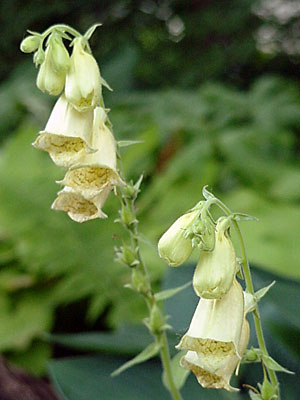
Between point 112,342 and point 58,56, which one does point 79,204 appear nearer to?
point 58,56

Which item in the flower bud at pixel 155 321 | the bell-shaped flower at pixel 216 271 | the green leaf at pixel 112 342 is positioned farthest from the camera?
the green leaf at pixel 112 342

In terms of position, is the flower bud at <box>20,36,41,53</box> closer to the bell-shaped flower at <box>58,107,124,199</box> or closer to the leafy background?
the bell-shaped flower at <box>58,107,124,199</box>

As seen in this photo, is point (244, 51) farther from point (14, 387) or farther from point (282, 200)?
point (14, 387)

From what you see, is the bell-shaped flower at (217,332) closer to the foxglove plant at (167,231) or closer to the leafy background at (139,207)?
the foxglove plant at (167,231)

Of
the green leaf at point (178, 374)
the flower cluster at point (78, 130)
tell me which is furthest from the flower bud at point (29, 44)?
the green leaf at point (178, 374)

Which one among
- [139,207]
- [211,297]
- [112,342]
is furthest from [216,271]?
[139,207]

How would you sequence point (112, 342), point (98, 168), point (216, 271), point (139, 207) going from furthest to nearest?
point (139, 207), point (112, 342), point (98, 168), point (216, 271)
